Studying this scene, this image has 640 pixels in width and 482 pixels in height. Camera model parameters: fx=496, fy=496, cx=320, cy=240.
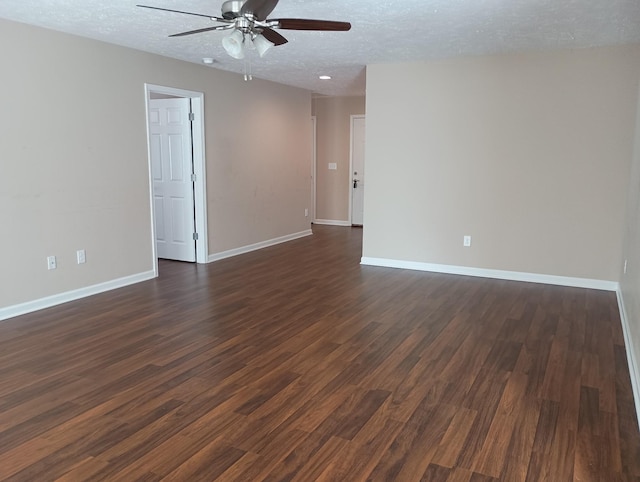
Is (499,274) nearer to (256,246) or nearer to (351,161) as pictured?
(256,246)

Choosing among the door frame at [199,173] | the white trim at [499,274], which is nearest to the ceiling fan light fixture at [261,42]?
the door frame at [199,173]

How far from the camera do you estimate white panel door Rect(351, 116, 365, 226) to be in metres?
9.51

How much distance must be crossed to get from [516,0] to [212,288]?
371 cm

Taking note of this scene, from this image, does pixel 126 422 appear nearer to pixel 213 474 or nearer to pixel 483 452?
pixel 213 474

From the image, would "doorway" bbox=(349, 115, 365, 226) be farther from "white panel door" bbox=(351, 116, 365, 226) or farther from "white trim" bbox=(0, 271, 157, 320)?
"white trim" bbox=(0, 271, 157, 320)

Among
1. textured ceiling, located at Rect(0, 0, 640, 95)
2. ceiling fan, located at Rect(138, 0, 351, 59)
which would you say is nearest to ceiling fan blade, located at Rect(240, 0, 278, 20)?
ceiling fan, located at Rect(138, 0, 351, 59)

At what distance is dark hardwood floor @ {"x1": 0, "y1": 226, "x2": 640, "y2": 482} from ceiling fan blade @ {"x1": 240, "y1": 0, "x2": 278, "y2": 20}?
7.19ft

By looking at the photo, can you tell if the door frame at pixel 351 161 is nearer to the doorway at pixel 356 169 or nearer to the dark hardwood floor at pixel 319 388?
the doorway at pixel 356 169

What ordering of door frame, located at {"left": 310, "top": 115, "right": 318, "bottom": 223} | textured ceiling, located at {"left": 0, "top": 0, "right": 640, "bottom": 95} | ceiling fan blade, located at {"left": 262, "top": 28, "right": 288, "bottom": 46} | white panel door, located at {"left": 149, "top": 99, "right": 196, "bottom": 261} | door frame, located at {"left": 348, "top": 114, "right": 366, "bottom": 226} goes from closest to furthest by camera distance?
ceiling fan blade, located at {"left": 262, "top": 28, "right": 288, "bottom": 46} < textured ceiling, located at {"left": 0, "top": 0, "right": 640, "bottom": 95} < white panel door, located at {"left": 149, "top": 99, "right": 196, "bottom": 261} < door frame, located at {"left": 348, "top": 114, "right": 366, "bottom": 226} < door frame, located at {"left": 310, "top": 115, "right": 318, "bottom": 223}

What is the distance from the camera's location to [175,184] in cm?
634

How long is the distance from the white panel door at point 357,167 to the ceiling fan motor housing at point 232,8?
658cm

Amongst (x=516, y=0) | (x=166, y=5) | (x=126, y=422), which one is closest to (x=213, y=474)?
(x=126, y=422)

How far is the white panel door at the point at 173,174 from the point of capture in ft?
20.2

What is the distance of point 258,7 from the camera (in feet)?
9.48
